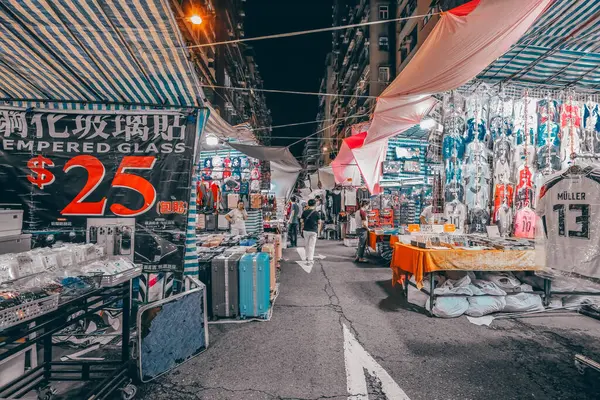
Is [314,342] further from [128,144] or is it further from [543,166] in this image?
[543,166]

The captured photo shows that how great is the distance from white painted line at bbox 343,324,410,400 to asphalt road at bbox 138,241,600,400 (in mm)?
60

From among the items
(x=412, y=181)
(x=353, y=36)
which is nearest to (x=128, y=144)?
(x=412, y=181)

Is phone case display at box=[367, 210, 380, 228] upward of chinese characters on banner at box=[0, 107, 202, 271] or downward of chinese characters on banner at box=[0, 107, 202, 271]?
downward

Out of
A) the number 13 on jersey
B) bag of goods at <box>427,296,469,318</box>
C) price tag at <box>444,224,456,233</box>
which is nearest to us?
the number 13 on jersey

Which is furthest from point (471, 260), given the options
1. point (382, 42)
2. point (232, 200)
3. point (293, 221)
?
point (382, 42)

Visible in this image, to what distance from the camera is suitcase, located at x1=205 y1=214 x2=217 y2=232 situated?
9.60 metres

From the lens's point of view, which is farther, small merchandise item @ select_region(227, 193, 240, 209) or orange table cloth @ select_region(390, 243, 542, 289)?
small merchandise item @ select_region(227, 193, 240, 209)

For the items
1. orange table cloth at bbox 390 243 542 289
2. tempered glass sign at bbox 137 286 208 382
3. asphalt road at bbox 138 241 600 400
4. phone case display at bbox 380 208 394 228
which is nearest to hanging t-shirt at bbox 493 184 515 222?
orange table cloth at bbox 390 243 542 289

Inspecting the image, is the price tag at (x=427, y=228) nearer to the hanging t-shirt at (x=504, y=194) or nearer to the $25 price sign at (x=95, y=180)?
the hanging t-shirt at (x=504, y=194)

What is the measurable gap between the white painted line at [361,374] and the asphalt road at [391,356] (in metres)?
0.06

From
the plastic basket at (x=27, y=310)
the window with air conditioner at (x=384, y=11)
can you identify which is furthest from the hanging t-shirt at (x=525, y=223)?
the window with air conditioner at (x=384, y=11)

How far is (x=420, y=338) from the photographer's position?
4211 mm

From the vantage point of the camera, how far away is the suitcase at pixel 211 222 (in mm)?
9602

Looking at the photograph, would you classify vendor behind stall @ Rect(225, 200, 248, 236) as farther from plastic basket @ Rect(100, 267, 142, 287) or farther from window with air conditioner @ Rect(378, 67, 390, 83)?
window with air conditioner @ Rect(378, 67, 390, 83)
